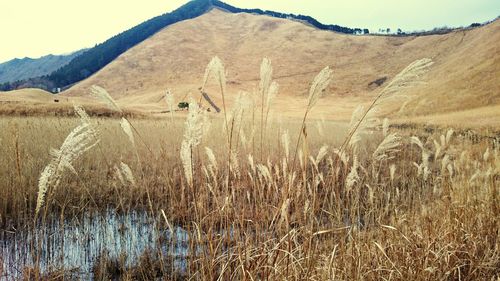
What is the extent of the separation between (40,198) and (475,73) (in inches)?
1612

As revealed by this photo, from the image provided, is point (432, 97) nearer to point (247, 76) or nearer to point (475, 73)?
point (475, 73)

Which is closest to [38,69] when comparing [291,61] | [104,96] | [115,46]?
[115,46]

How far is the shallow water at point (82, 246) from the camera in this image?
10.4 feet

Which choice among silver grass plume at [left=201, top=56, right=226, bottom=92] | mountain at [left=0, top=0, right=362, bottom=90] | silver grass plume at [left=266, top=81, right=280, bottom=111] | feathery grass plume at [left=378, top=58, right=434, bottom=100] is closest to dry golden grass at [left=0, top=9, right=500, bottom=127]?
mountain at [left=0, top=0, right=362, bottom=90]

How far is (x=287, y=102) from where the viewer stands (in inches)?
2068

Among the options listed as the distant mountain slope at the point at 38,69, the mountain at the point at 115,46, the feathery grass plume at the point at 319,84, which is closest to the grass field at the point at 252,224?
the feathery grass plume at the point at 319,84

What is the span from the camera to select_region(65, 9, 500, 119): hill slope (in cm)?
4806

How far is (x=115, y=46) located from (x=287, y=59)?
36.2 meters

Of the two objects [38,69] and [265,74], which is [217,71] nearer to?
[265,74]

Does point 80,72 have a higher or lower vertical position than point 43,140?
higher

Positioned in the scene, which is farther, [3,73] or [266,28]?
[3,73]

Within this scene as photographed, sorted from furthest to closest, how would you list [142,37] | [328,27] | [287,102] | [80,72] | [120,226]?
1. [328,27]
2. [142,37]
3. [80,72]
4. [287,102]
5. [120,226]

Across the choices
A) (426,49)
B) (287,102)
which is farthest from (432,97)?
(426,49)

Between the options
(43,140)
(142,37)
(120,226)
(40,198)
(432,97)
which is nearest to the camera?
(40,198)
